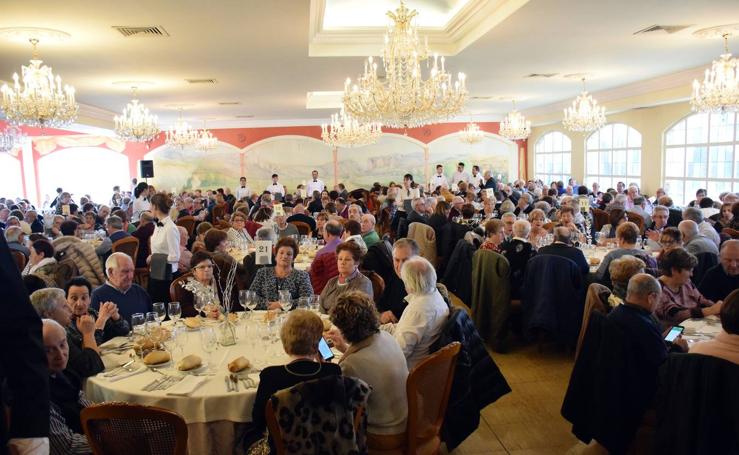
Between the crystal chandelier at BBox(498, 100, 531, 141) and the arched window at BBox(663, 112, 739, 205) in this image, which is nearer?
the arched window at BBox(663, 112, 739, 205)

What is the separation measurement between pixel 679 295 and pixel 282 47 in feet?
17.1

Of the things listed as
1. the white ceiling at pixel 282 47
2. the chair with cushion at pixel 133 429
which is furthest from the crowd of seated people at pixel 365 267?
the white ceiling at pixel 282 47

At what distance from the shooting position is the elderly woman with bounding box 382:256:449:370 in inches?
122

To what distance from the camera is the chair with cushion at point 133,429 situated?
2.07 meters

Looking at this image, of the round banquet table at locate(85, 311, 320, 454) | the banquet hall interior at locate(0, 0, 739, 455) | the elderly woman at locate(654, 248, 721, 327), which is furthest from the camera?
the elderly woman at locate(654, 248, 721, 327)

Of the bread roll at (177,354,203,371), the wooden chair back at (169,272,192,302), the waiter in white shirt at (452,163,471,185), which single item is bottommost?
the bread roll at (177,354,203,371)

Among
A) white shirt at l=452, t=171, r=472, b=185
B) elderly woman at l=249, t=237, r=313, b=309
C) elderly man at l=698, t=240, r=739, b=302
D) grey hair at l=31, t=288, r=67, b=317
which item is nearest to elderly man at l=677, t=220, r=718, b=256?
elderly man at l=698, t=240, r=739, b=302

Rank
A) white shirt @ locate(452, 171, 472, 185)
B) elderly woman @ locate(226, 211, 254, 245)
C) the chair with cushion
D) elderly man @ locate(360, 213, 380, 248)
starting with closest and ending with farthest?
the chair with cushion → elderly man @ locate(360, 213, 380, 248) → elderly woman @ locate(226, 211, 254, 245) → white shirt @ locate(452, 171, 472, 185)

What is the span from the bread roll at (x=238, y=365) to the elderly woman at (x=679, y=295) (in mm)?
2731

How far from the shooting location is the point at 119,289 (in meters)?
3.79

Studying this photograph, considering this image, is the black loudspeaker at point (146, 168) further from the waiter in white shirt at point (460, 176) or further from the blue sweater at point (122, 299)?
the blue sweater at point (122, 299)

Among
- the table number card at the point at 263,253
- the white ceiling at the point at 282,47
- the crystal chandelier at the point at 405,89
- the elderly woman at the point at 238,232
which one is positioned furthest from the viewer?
the elderly woman at the point at 238,232

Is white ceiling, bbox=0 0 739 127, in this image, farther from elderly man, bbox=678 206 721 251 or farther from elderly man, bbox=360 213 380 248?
elderly man, bbox=360 213 380 248

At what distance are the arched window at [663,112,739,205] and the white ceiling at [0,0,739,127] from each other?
162cm
